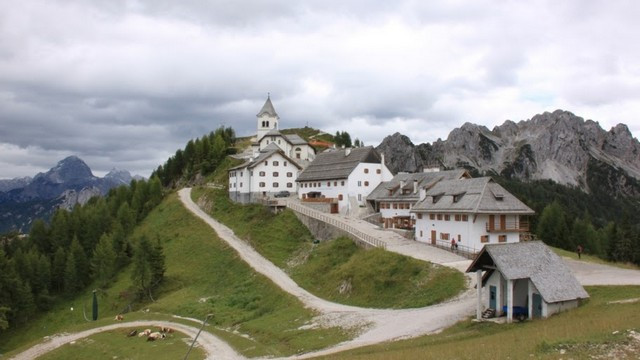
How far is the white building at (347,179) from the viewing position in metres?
72.2

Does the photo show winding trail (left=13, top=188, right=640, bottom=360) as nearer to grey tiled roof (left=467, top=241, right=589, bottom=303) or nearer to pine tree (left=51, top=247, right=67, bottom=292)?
grey tiled roof (left=467, top=241, right=589, bottom=303)

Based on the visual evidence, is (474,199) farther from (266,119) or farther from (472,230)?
(266,119)

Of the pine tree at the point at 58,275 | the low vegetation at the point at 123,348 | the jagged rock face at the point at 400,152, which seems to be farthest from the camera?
the jagged rock face at the point at 400,152

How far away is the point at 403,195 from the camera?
6456cm

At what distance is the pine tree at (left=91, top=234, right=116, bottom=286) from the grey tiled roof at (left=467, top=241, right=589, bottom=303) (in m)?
63.2

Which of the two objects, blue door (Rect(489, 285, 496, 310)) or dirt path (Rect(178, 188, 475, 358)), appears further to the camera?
blue door (Rect(489, 285, 496, 310))

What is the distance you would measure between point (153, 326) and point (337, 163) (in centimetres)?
4210

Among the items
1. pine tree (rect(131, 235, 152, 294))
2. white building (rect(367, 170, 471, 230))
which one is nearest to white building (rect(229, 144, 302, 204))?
white building (rect(367, 170, 471, 230))

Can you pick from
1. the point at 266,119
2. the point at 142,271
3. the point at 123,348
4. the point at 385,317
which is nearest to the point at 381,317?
the point at 385,317

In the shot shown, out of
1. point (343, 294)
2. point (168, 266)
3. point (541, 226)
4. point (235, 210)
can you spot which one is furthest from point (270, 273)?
point (541, 226)

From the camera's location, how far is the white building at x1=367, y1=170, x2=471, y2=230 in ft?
203

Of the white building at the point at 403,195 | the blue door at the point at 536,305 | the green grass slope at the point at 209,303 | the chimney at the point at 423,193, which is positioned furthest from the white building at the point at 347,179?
the blue door at the point at 536,305

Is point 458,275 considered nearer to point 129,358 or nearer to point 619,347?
point 619,347

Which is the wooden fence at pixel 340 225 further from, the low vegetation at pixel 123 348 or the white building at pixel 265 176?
the low vegetation at pixel 123 348
